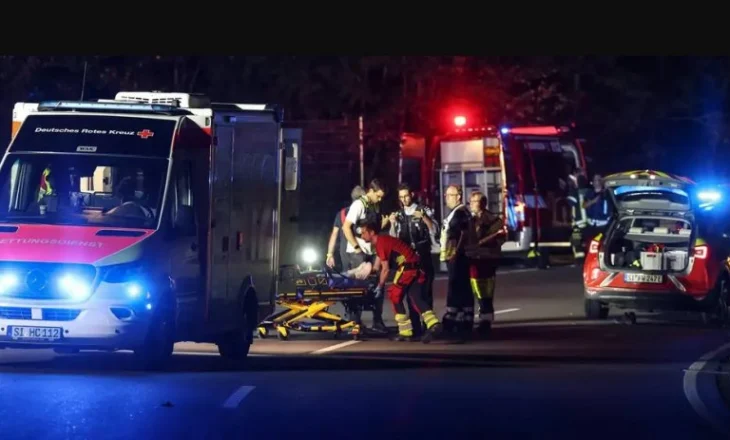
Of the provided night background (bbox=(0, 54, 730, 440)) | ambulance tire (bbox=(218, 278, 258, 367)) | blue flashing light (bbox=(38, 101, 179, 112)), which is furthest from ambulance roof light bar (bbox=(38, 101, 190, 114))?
ambulance tire (bbox=(218, 278, 258, 367))

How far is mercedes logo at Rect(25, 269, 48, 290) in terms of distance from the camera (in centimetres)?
1522

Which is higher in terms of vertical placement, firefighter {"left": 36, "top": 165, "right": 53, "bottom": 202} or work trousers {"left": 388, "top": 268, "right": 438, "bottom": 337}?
firefighter {"left": 36, "top": 165, "right": 53, "bottom": 202}

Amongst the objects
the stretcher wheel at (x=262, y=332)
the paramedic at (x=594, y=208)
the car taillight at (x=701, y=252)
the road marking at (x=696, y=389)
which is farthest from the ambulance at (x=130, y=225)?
the paramedic at (x=594, y=208)

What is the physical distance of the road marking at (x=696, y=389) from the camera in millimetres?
13345

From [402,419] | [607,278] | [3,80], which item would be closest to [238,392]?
[402,419]

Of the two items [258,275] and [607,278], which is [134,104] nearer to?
[258,275]

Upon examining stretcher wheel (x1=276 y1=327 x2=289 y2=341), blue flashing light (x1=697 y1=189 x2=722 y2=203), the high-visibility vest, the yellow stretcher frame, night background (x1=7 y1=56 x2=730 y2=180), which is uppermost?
night background (x1=7 y1=56 x2=730 y2=180)

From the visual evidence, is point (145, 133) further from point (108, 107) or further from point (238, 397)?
point (238, 397)

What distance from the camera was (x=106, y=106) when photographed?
16.4 m

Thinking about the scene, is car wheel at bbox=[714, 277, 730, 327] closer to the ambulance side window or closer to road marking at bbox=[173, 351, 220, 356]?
road marking at bbox=[173, 351, 220, 356]

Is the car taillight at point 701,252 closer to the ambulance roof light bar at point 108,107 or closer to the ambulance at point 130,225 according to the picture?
the ambulance at point 130,225

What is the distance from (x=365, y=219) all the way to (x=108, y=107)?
515 cm

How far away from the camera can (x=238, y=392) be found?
14148 mm

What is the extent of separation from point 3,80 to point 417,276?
1762 cm
